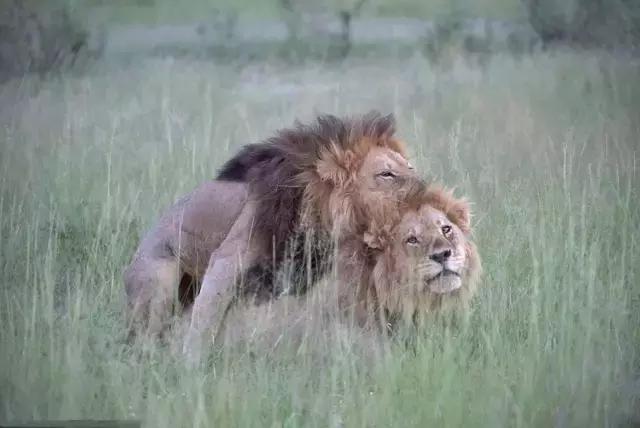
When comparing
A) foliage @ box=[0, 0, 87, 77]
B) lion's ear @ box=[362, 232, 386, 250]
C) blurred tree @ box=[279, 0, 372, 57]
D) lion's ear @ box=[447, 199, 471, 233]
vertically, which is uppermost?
blurred tree @ box=[279, 0, 372, 57]

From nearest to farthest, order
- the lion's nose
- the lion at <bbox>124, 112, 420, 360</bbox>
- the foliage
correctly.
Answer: the lion's nose, the lion at <bbox>124, 112, 420, 360</bbox>, the foliage

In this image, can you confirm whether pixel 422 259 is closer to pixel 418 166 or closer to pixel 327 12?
pixel 418 166

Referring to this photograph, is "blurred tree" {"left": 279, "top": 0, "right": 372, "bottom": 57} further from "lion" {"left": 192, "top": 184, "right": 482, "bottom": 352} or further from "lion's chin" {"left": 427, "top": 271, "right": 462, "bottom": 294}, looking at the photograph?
"lion's chin" {"left": 427, "top": 271, "right": 462, "bottom": 294}

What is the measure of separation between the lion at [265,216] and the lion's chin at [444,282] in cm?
26

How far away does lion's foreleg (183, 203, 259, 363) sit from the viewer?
331 cm

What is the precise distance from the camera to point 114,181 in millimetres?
3600

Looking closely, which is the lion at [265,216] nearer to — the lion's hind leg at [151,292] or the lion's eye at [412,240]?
the lion's hind leg at [151,292]

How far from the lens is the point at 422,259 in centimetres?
327

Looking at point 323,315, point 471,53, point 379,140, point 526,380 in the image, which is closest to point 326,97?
point 379,140

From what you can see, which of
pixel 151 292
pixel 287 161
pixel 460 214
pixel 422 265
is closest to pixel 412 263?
pixel 422 265

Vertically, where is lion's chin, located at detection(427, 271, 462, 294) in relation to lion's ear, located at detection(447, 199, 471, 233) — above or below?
below

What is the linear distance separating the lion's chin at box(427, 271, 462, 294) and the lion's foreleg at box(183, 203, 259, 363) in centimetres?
52

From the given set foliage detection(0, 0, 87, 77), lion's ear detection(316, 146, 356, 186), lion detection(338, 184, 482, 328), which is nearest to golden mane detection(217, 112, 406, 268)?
lion's ear detection(316, 146, 356, 186)

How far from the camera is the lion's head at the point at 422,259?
327 centimetres
